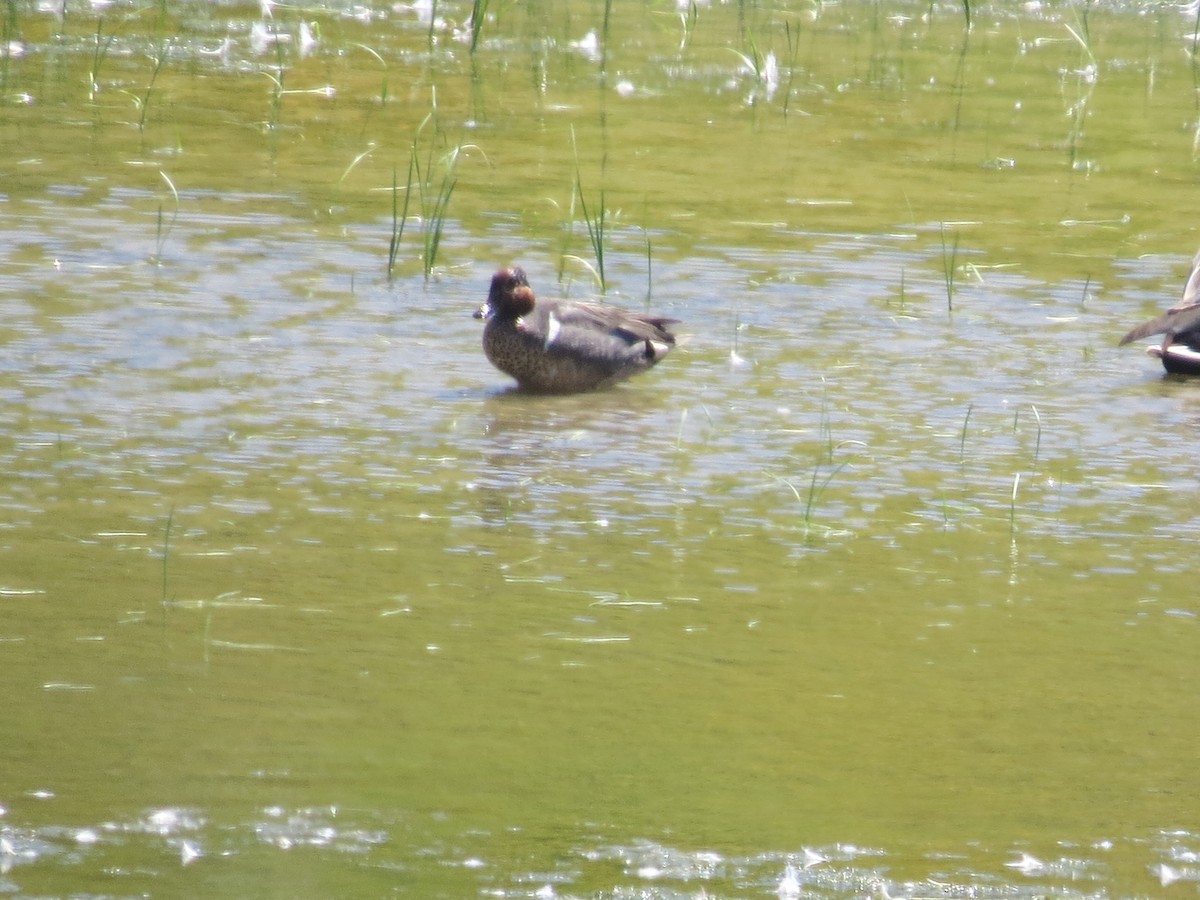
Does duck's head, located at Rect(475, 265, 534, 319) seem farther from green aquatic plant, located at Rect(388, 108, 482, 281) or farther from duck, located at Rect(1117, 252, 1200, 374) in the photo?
duck, located at Rect(1117, 252, 1200, 374)

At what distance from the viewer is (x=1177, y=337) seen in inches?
278

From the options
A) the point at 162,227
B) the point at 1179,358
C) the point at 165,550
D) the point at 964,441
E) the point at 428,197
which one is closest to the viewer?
the point at 165,550

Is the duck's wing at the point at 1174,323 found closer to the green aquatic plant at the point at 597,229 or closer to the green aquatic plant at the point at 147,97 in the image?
the green aquatic plant at the point at 597,229

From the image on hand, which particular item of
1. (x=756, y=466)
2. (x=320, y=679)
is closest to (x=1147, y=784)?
(x=320, y=679)

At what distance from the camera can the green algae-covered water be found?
3340mm

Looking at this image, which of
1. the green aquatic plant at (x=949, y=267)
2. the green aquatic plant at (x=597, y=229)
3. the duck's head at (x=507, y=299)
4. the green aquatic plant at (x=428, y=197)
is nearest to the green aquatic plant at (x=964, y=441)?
the duck's head at (x=507, y=299)

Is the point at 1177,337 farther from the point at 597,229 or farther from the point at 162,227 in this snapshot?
the point at 162,227

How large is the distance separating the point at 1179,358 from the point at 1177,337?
9cm

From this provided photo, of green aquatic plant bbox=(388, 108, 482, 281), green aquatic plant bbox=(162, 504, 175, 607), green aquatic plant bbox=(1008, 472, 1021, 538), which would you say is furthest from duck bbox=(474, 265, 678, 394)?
green aquatic plant bbox=(162, 504, 175, 607)

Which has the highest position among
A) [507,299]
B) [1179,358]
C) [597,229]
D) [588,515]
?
[597,229]

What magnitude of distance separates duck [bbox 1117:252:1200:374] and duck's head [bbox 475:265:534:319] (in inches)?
78.8

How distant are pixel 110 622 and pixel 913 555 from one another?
5.81 feet

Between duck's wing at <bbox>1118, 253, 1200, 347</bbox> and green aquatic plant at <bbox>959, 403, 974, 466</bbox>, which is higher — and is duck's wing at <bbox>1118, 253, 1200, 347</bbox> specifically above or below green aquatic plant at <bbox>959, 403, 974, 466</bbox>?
above

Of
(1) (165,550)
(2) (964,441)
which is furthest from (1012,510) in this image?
(1) (165,550)
